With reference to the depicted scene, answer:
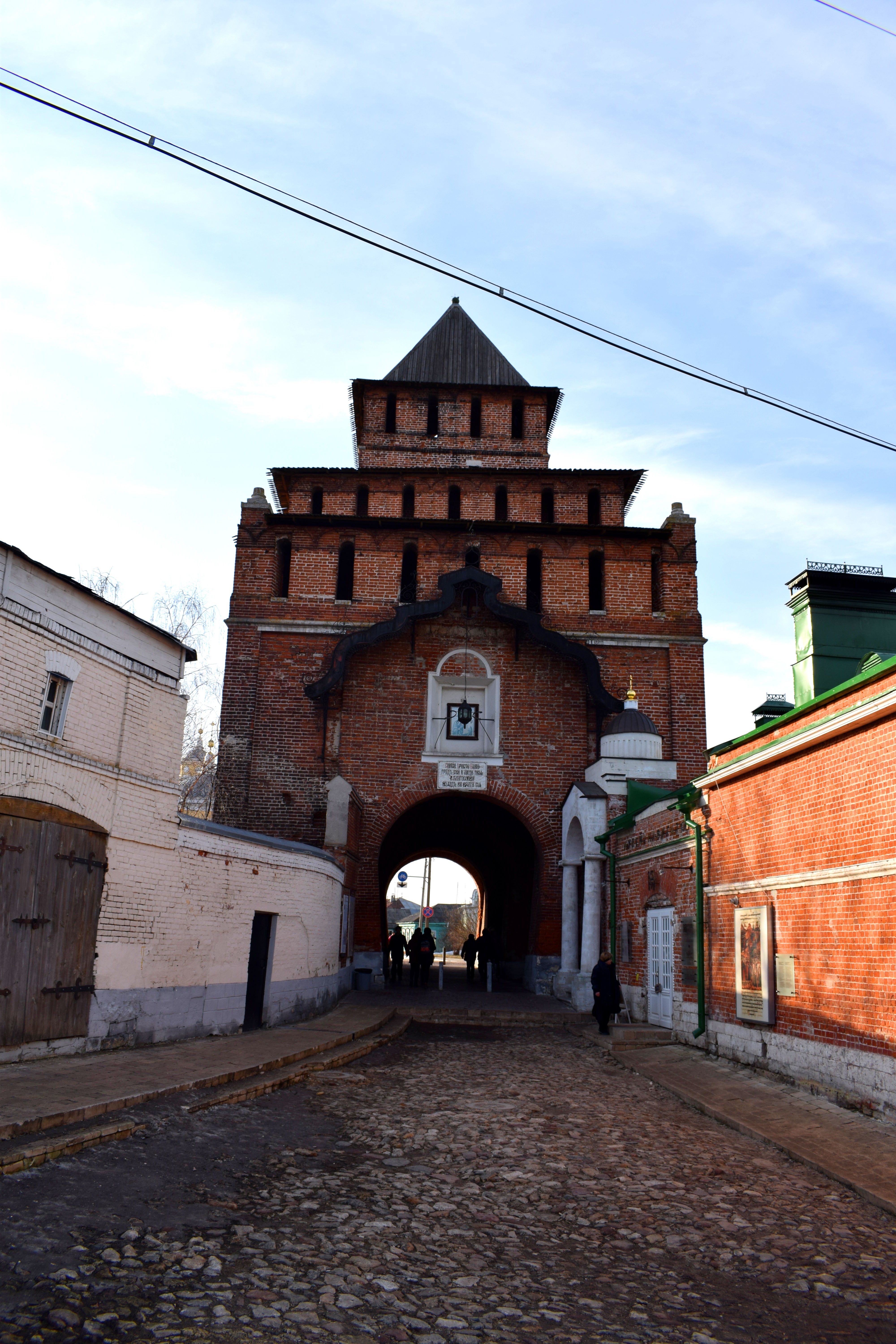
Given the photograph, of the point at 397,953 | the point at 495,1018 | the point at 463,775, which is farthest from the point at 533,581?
the point at 495,1018

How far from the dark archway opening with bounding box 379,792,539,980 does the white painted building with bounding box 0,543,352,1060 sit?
9138 millimetres

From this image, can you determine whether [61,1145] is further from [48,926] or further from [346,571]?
[346,571]

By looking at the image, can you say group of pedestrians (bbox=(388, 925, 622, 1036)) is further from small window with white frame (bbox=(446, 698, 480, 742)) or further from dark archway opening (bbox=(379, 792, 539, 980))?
small window with white frame (bbox=(446, 698, 480, 742))

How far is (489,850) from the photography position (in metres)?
30.5

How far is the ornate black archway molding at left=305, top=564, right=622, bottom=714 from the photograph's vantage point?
20.6 m

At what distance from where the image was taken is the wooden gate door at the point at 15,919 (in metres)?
8.42

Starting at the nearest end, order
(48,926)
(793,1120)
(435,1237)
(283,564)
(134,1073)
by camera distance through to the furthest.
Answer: (435,1237) < (793,1120) < (134,1073) < (48,926) < (283,564)

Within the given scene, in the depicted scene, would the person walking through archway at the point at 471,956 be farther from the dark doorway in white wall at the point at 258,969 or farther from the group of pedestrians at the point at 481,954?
the dark doorway in white wall at the point at 258,969

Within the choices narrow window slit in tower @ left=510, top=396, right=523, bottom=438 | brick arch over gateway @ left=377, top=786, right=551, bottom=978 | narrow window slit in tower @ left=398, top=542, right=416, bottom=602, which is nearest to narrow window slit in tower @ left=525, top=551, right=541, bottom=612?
narrow window slit in tower @ left=398, top=542, right=416, bottom=602

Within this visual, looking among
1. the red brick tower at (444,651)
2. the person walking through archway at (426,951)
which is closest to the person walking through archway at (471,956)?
the red brick tower at (444,651)

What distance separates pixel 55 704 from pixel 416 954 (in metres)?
14.3

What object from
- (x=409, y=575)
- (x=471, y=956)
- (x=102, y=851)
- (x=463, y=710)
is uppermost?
(x=409, y=575)

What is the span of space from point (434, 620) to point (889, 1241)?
681 inches

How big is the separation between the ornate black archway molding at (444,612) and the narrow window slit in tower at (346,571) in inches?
71.3
